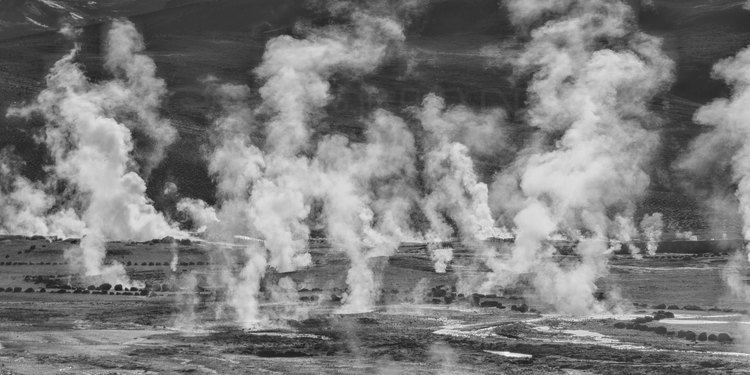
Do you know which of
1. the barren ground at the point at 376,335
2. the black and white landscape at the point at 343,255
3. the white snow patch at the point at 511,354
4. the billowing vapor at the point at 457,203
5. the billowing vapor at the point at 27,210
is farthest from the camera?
the billowing vapor at the point at 457,203

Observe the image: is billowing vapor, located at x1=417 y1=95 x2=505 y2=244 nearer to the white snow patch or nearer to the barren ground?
the barren ground

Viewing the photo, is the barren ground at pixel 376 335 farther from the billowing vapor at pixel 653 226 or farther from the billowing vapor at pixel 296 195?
the billowing vapor at pixel 653 226

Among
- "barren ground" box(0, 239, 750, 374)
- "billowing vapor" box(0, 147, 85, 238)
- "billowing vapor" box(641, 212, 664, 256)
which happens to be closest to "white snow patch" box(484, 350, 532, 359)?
"barren ground" box(0, 239, 750, 374)

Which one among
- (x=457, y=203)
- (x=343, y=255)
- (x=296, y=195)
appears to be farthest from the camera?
(x=457, y=203)

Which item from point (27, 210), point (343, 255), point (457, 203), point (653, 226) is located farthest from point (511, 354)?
point (653, 226)

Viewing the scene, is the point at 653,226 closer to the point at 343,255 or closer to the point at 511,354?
the point at 343,255

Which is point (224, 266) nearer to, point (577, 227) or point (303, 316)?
point (303, 316)

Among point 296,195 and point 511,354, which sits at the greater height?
point 296,195

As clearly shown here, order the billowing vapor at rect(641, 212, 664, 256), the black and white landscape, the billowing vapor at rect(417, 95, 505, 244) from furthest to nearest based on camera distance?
the billowing vapor at rect(641, 212, 664, 256), the billowing vapor at rect(417, 95, 505, 244), the black and white landscape

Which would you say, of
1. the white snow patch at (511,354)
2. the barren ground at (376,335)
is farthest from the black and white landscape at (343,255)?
the white snow patch at (511,354)

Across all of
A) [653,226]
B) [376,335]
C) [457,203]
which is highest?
[457,203]

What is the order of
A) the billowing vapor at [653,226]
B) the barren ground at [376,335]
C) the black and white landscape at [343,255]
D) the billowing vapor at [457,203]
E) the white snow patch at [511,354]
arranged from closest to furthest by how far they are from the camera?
1. the barren ground at [376,335]
2. the white snow patch at [511,354]
3. the black and white landscape at [343,255]
4. the billowing vapor at [457,203]
5. the billowing vapor at [653,226]
